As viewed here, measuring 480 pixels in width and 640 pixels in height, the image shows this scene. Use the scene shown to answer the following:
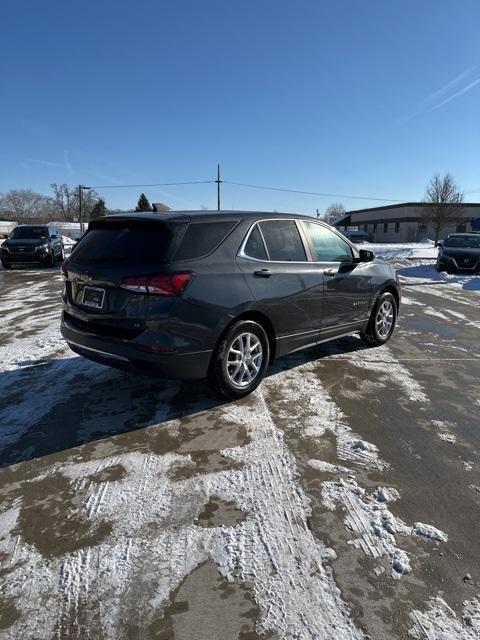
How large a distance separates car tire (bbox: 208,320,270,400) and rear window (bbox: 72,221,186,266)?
950mm

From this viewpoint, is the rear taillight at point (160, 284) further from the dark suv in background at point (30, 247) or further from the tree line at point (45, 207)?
the tree line at point (45, 207)

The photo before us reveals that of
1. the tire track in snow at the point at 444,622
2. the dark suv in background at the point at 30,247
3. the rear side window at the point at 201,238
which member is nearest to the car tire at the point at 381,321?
the rear side window at the point at 201,238

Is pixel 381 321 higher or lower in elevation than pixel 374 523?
higher

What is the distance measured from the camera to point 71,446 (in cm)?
345

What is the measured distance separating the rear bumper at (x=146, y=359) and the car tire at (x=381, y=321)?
122 inches

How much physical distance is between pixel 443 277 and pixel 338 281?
526 inches

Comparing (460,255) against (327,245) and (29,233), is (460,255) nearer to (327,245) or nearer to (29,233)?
(327,245)

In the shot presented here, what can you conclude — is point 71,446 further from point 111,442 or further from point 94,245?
point 94,245

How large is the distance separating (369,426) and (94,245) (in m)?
3.00

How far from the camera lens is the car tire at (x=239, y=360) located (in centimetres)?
404

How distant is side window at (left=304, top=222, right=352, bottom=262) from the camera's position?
519 centimetres

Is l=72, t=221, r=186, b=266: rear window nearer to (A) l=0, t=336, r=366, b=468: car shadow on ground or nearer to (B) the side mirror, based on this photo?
(A) l=0, t=336, r=366, b=468: car shadow on ground

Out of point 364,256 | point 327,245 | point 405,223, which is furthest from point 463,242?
point 405,223

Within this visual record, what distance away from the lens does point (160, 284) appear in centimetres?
362
